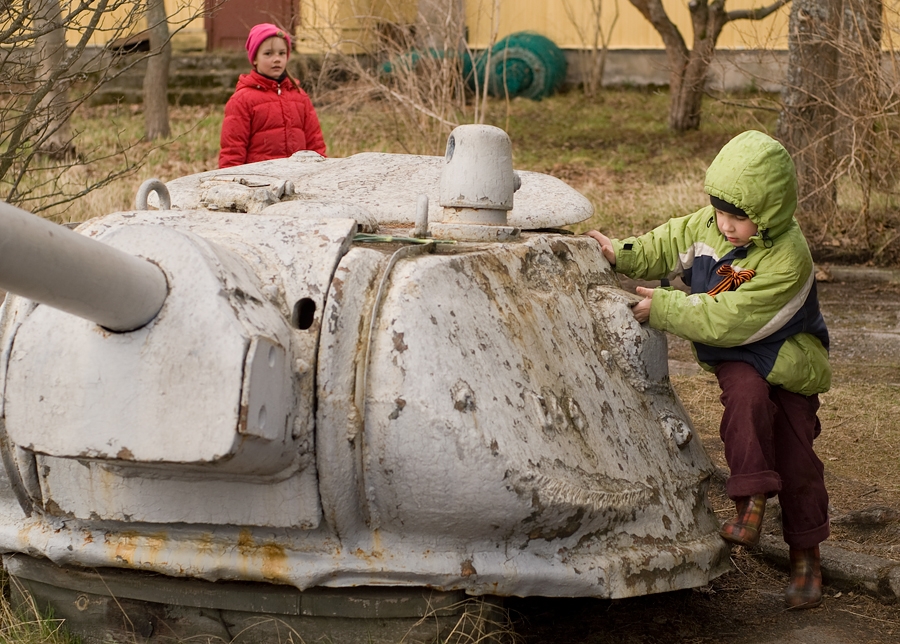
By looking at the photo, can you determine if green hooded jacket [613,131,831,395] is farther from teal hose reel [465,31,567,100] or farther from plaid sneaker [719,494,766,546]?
teal hose reel [465,31,567,100]

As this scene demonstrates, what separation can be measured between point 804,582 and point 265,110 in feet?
10.8

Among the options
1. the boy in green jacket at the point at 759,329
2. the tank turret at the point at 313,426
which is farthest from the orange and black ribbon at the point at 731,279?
the tank turret at the point at 313,426

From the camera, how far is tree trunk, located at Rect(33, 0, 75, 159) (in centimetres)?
479

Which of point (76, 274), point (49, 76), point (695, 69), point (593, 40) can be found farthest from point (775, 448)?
point (593, 40)

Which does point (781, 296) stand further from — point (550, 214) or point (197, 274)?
point (197, 274)

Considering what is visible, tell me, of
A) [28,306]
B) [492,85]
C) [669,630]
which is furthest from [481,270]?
[492,85]

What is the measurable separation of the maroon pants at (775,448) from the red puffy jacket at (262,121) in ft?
9.42

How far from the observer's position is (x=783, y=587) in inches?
144

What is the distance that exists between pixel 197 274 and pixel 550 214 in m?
1.51

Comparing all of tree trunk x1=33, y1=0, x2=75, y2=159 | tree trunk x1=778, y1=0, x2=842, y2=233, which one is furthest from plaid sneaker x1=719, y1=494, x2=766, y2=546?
tree trunk x1=778, y1=0, x2=842, y2=233

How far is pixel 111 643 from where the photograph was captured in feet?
9.02

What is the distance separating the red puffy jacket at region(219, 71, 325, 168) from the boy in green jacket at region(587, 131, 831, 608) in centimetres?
249

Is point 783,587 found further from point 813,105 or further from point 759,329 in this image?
point 813,105

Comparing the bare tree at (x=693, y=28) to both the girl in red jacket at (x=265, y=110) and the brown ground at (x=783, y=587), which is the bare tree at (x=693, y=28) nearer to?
the brown ground at (x=783, y=587)
